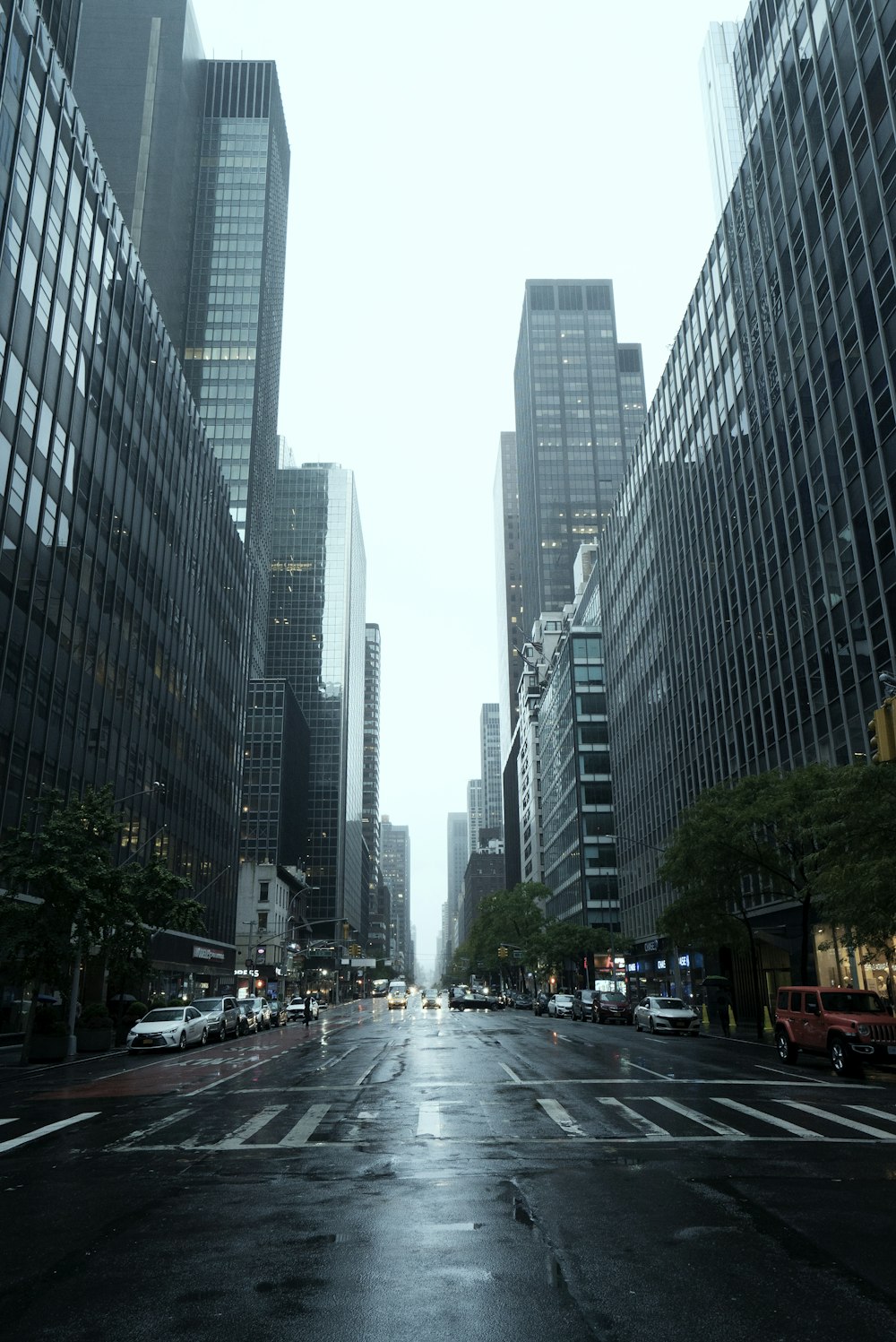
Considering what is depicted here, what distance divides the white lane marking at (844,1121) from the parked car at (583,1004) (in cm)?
4110

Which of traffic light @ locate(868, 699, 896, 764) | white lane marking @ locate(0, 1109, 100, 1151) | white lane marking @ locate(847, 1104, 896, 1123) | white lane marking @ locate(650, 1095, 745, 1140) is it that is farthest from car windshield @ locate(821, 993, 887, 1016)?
white lane marking @ locate(0, 1109, 100, 1151)

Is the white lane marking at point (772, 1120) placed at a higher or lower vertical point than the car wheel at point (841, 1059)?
lower

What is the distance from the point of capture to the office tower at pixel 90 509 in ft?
129

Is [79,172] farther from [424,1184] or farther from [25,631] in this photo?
[424,1184]

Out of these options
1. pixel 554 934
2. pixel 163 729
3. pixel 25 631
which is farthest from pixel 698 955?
pixel 25 631

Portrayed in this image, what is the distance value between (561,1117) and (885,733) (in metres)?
8.43

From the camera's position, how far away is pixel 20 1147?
44.2 ft

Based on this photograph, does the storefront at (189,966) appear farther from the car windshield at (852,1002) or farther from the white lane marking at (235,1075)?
the car windshield at (852,1002)

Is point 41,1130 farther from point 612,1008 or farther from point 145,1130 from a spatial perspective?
point 612,1008

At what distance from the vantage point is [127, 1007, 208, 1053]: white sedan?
33844 millimetres

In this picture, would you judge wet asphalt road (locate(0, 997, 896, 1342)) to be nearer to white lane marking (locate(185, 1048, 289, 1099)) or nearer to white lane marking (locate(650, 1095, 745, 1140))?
white lane marking (locate(650, 1095, 745, 1140))

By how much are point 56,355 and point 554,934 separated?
68217mm

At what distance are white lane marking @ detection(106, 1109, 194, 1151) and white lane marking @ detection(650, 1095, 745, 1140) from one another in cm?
827

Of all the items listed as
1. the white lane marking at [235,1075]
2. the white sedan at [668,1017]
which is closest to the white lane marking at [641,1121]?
the white lane marking at [235,1075]
